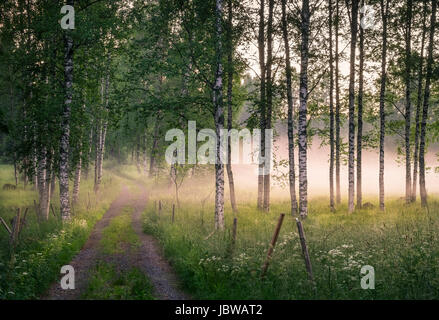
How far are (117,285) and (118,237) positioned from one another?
5.96 m

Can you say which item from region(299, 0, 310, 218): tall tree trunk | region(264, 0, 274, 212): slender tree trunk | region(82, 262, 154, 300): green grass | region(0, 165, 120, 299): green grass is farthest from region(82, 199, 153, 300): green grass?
region(264, 0, 274, 212): slender tree trunk

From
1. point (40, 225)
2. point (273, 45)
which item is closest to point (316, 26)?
point (273, 45)

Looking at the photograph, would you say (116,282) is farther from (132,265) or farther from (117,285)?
(132,265)

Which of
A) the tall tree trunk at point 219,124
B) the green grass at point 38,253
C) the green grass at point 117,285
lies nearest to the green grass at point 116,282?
the green grass at point 117,285

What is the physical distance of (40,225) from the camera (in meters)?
13.7

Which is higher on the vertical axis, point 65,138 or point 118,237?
point 65,138

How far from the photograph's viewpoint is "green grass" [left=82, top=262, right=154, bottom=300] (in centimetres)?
724

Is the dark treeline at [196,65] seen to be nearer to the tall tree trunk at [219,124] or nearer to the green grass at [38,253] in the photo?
the tall tree trunk at [219,124]

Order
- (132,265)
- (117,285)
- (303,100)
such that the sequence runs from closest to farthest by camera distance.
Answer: (117,285), (132,265), (303,100)

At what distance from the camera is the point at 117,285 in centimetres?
803

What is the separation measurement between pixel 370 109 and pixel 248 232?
1389 cm

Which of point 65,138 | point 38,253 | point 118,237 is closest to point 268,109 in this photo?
point 118,237
